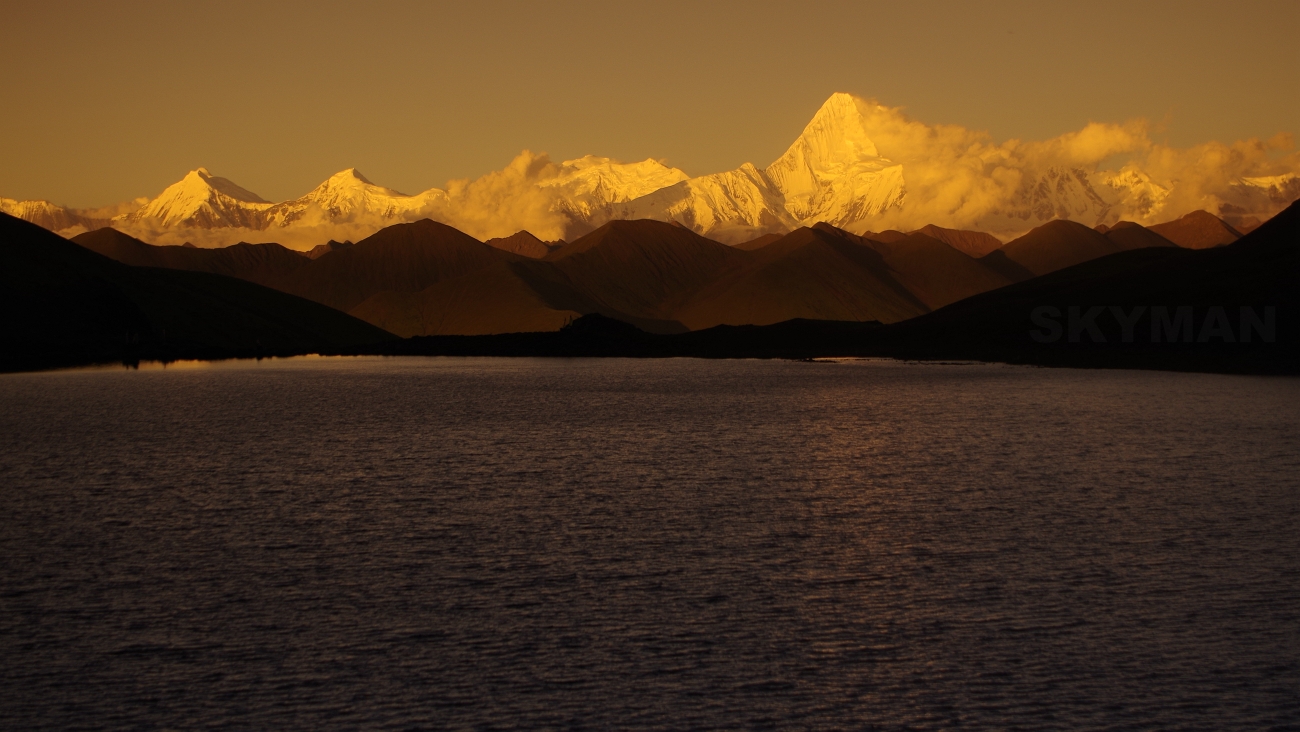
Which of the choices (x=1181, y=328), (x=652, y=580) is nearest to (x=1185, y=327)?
(x=1181, y=328)

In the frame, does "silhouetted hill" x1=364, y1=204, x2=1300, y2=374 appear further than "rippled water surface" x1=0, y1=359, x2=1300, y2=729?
Yes

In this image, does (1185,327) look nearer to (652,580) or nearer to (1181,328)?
(1181,328)

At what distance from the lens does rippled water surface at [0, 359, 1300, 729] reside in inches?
801

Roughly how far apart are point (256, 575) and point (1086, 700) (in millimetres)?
19395

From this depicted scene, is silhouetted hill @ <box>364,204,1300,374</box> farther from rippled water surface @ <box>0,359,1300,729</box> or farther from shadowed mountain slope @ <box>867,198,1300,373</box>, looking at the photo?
rippled water surface @ <box>0,359,1300,729</box>

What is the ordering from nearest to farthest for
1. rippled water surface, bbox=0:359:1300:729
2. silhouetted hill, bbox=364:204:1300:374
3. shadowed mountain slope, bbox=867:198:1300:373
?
rippled water surface, bbox=0:359:1300:729 < silhouetted hill, bbox=364:204:1300:374 < shadowed mountain slope, bbox=867:198:1300:373

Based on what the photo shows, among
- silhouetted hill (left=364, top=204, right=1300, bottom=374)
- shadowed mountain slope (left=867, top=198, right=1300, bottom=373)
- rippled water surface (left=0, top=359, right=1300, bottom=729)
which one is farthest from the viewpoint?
shadowed mountain slope (left=867, top=198, right=1300, bottom=373)

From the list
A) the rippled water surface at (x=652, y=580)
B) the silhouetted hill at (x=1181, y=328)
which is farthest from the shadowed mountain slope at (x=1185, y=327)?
the rippled water surface at (x=652, y=580)

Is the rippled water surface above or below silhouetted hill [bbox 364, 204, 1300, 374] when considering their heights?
below

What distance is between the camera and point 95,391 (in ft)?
328

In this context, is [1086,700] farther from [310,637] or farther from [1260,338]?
[1260,338]

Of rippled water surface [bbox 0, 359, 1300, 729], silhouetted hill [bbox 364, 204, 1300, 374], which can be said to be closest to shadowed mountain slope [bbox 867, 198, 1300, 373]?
silhouetted hill [bbox 364, 204, 1300, 374]

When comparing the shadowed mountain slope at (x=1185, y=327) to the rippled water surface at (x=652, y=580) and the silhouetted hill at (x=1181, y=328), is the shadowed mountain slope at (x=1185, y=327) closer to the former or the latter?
the silhouetted hill at (x=1181, y=328)

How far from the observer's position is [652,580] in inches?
1118
